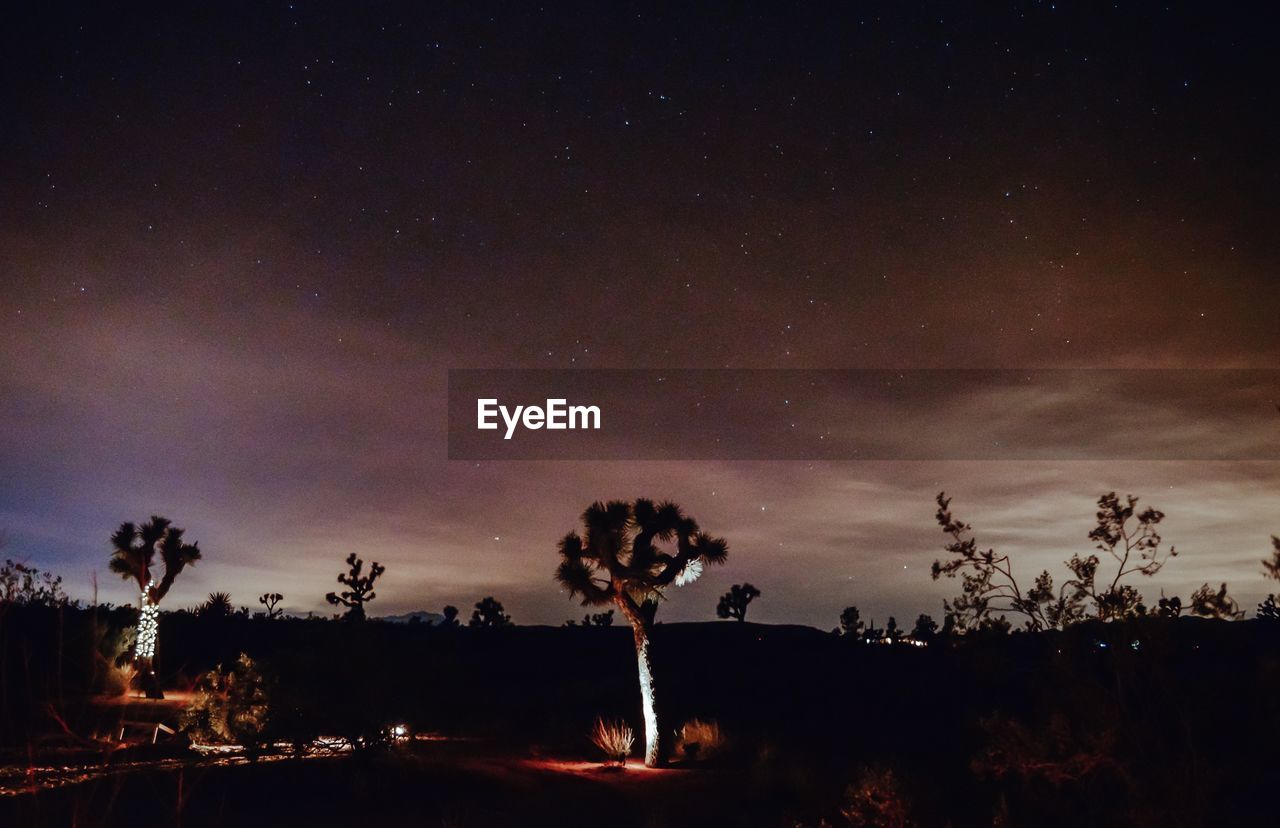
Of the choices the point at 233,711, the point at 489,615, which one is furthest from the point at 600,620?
the point at 233,711

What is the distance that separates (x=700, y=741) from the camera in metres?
24.2

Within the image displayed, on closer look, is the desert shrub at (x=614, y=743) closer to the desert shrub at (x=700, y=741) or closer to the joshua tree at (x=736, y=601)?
the desert shrub at (x=700, y=741)

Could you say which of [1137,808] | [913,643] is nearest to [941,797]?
[1137,808]

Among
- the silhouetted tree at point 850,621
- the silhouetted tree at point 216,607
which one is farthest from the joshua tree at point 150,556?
the silhouetted tree at point 850,621

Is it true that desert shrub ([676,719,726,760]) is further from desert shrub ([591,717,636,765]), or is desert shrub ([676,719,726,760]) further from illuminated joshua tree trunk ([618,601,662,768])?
desert shrub ([591,717,636,765])

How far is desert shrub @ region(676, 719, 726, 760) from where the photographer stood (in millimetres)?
23625

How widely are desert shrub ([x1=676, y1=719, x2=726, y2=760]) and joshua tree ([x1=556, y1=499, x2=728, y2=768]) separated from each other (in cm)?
111

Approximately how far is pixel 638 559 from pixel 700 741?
16.6ft

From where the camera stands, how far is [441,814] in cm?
1499

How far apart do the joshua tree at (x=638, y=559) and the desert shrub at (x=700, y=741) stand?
111cm

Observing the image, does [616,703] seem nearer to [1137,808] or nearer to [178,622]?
[1137,808]

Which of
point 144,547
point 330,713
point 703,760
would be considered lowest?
point 703,760

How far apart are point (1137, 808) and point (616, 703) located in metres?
23.4

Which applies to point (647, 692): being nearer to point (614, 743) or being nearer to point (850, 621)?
point (614, 743)
